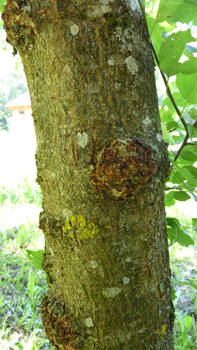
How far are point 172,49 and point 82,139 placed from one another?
1.05 feet

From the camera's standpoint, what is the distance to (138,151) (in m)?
0.61

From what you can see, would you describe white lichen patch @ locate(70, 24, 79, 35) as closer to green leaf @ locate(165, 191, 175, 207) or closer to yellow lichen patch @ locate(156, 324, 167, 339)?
green leaf @ locate(165, 191, 175, 207)

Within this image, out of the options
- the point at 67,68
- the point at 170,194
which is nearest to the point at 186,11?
the point at 67,68

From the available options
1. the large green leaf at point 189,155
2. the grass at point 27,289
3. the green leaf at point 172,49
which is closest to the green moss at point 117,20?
the green leaf at point 172,49

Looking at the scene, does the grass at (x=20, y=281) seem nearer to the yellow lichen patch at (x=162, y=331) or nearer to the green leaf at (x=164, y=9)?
the yellow lichen patch at (x=162, y=331)

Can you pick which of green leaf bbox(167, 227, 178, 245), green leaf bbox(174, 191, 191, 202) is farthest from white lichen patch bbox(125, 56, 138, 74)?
green leaf bbox(167, 227, 178, 245)

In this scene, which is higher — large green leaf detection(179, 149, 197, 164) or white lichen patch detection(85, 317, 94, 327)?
large green leaf detection(179, 149, 197, 164)

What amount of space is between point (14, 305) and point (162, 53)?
2.21m

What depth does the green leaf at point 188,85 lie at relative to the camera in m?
0.74

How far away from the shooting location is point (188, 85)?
75 centimetres

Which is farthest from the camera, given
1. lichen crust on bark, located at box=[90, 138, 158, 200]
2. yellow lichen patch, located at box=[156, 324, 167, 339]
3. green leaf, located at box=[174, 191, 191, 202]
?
green leaf, located at box=[174, 191, 191, 202]

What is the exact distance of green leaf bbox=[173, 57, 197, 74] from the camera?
67 cm

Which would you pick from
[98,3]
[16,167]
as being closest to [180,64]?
[98,3]

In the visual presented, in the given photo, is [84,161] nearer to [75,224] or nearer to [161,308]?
[75,224]
